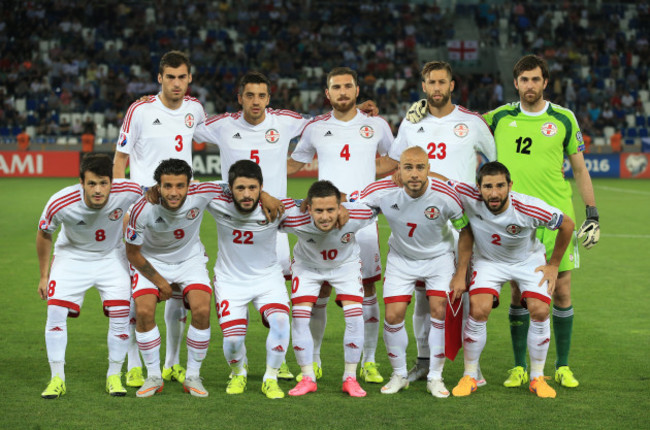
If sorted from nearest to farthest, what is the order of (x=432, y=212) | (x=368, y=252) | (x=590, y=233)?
(x=432, y=212) → (x=590, y=233) → (x=368, y=252)

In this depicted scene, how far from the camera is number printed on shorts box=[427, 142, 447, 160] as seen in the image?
6.38 meters

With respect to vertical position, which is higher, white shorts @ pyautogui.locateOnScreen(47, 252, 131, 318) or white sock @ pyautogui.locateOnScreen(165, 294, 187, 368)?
white shorts @ pyautogui.locateOnScreen(47, 252, 131, 318)

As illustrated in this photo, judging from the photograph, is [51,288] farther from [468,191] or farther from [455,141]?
[455,141]

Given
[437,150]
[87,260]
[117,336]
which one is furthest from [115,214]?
[437,150]

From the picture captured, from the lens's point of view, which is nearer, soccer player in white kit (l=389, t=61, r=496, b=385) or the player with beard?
the player with beard

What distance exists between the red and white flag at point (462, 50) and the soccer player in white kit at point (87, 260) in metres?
24.6

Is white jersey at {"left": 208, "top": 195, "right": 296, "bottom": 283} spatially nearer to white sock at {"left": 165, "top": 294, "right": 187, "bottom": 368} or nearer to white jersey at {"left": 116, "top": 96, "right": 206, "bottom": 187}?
white sock at {"left": 165, "top": 294, "right": 187, "bottom": 368}

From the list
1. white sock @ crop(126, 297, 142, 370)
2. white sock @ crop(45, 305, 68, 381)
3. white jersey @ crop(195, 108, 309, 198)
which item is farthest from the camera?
white jersey @ crop(195, 108, 309, 198)

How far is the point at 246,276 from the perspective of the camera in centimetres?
605

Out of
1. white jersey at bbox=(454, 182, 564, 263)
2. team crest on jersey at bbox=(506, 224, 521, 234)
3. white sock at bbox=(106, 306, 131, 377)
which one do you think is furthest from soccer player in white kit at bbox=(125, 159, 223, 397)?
team crest on jersey at bbox=(506, 224, 521, 234)

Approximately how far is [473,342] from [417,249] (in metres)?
0.76

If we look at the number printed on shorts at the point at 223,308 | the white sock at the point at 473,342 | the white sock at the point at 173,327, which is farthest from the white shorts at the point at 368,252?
the white sock at the point at 173,327

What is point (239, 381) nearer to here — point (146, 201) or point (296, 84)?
point (146, 201)

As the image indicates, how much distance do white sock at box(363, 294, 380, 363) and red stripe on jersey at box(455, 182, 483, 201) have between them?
1.13 metres
